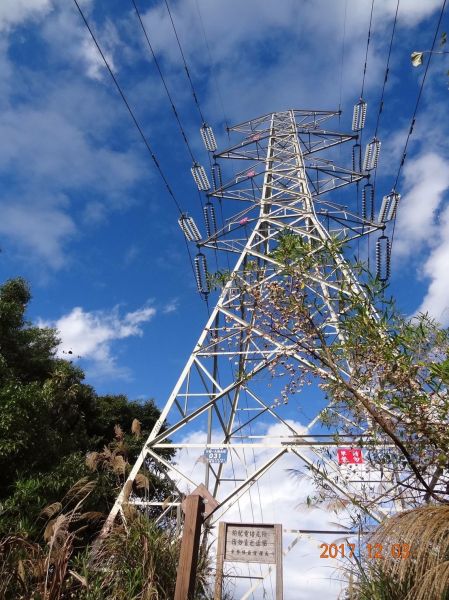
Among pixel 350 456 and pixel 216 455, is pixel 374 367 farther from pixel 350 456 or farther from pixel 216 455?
pixel 216 455

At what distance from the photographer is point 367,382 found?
3670 millimetres

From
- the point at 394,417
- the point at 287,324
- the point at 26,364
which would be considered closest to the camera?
the point at 394,417

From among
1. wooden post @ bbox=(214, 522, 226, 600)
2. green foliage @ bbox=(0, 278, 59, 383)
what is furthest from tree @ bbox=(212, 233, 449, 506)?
green foliage @ bbox=(0, 278, 59, 383)

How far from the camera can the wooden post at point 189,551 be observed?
361 centimetres

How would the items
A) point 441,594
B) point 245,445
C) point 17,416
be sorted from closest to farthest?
point 441,594
point 245,445
point 17,416

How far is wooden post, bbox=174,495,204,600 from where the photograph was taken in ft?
11.8

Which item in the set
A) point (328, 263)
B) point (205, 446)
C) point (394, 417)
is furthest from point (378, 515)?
point (205, 446)

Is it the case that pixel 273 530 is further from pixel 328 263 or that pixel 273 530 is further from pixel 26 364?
pixel 26 364

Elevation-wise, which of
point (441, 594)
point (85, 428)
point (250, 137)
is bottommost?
point (441, 594)

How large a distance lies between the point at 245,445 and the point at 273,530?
134cm

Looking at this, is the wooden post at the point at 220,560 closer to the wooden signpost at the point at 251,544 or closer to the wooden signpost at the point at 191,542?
the wooden signpost at the point at 251,544

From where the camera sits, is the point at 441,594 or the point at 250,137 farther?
the point at 250,137

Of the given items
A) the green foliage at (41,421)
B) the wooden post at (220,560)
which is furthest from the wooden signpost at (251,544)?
the green foliage at (41,421)

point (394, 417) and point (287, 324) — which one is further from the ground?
point (287, 324)
